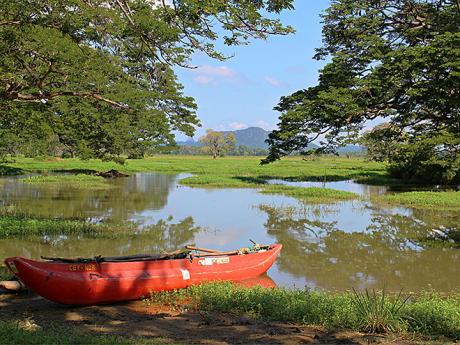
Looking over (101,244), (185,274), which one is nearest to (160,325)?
(185,274)

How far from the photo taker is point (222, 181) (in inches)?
1491

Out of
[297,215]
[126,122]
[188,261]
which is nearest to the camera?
[188,261]

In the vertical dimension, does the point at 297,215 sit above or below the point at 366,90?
below

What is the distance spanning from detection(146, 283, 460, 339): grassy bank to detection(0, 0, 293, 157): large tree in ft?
14.2

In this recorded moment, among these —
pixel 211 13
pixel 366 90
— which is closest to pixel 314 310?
pixel 211 13

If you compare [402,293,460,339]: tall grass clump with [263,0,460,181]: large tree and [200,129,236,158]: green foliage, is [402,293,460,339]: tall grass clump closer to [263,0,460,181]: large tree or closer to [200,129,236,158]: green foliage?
[263,0,460,181]: large tree

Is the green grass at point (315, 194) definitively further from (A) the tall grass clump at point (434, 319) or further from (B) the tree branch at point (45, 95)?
(A) the tall grass clump at point (434, 319)

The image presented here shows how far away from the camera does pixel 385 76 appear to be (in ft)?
94.4

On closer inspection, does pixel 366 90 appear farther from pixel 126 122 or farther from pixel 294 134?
pixel 126 122

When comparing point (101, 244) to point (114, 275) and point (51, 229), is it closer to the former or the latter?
point (51, 229)

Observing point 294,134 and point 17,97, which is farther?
point 294,134

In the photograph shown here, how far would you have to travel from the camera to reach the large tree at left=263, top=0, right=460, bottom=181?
26625 millimetres

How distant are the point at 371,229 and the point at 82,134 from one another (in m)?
11.2

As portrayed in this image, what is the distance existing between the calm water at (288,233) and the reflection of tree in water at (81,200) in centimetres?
5
